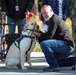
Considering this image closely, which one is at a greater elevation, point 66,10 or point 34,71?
point 66,10

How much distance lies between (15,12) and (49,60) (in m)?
1.95

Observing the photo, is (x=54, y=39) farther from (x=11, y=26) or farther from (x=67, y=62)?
(x=11, y=26)

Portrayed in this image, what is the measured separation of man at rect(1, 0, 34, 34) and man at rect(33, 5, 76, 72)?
4.81 ft

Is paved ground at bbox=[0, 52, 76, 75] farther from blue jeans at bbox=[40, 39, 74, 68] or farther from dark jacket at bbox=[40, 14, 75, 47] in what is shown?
dark jacket at bbox=[40, 14, 75, 47]

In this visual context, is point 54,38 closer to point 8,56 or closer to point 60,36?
point 60,36

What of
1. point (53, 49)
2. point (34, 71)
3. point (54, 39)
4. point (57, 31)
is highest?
point (57, 31)

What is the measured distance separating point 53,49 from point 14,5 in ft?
6.36

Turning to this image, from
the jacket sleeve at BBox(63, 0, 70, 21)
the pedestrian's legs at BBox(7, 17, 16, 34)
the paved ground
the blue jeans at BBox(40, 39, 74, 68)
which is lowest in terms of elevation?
the paved ground

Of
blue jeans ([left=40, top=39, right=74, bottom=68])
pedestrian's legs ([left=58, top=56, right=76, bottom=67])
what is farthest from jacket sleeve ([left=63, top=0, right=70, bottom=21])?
blue jeans ([left=40, top=39, right=74, bottom=68])

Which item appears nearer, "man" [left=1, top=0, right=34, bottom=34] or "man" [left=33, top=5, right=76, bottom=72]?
"man" [left=33, top=5, right=76, bottom=72]

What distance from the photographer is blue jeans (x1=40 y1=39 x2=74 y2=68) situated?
8328 mm

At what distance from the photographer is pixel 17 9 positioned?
9828 mm

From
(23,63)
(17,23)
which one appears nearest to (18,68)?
(23,63)

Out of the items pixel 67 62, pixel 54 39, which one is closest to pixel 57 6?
pixel 54 39
